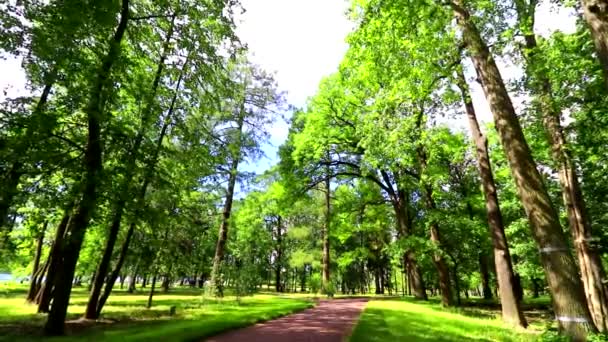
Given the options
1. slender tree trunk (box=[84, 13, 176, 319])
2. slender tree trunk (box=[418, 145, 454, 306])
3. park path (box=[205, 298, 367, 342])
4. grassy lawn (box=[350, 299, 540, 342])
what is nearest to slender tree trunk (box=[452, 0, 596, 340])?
grassy lawn (box=[350, 299, 540, 342])

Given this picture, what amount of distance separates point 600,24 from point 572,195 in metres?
8.50

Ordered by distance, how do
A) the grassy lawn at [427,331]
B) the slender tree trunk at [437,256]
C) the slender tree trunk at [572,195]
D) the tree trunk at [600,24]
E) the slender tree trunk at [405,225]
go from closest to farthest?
the tree trunk at [600,24], the grassy lawn at [427,331], the slender tree trunk at [572,195], the slender tree trunk at [437,256], the slender tree trunk at [405,225]

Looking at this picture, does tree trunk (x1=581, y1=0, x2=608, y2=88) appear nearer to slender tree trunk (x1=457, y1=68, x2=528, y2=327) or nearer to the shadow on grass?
slender tree trunk (x1=457, y1=68, x2=528, y2=327)

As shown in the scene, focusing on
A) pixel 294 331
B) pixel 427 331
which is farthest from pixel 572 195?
pixel 294 331

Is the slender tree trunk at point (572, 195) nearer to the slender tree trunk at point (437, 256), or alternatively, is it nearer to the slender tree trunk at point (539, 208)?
the slender tree trunk at point (539, 208)

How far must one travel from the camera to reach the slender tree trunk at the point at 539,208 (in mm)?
6121

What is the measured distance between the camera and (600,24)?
205 inches

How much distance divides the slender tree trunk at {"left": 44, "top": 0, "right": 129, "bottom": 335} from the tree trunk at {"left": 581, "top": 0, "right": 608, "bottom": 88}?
9.86 meters

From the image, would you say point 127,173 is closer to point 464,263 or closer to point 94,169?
point 94,169

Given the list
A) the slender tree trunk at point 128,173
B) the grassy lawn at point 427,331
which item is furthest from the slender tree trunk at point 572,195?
the slender tree trunk at point 128,173

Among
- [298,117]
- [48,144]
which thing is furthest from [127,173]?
[298,117]

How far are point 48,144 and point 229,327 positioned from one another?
22.2ft

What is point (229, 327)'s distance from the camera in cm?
1088

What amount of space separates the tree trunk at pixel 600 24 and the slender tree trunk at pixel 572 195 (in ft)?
17.1
